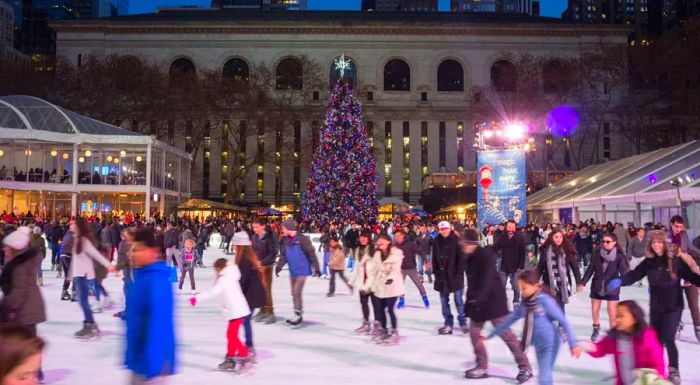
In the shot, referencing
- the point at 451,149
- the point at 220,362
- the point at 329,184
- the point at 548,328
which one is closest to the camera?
the point at 548,328

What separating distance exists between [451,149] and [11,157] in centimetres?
4073

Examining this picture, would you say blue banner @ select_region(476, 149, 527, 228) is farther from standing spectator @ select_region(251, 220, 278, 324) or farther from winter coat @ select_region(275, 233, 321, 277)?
winter coat @ select_region(275, 233, 321, 277)

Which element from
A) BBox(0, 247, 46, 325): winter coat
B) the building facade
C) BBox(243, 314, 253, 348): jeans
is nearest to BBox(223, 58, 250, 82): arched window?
the building facade

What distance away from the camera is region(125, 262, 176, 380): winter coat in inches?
147

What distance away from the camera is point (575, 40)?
6619 cm

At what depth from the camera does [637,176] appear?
23859 mm

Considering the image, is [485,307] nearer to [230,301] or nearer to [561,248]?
[230,301]

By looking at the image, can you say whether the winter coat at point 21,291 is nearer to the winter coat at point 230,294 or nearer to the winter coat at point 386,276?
the winter coat at point 230,294

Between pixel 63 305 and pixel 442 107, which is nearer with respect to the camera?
pixel 63 305

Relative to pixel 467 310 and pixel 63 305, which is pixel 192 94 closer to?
pixel 63 305

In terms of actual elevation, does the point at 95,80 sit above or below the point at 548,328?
above

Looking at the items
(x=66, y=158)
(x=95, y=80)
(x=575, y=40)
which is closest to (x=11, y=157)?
(x=66, y=158)

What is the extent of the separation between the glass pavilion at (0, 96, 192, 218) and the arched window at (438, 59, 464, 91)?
118ft

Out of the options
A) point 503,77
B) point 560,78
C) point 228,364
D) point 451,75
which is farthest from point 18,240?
point 451,75
